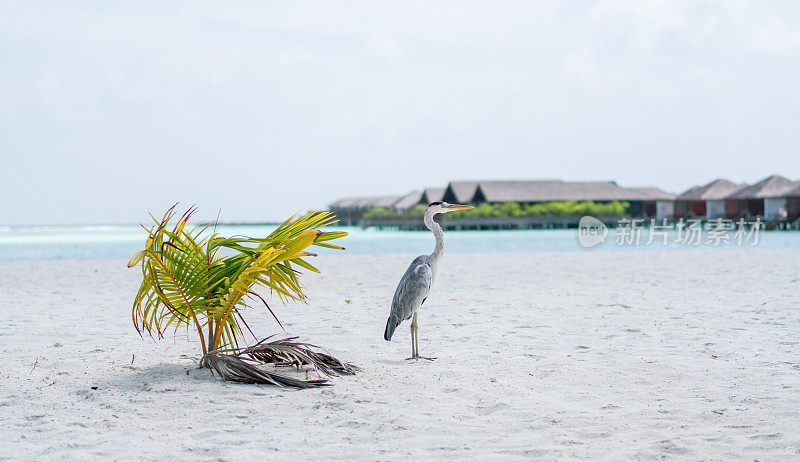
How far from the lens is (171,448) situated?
147 inches

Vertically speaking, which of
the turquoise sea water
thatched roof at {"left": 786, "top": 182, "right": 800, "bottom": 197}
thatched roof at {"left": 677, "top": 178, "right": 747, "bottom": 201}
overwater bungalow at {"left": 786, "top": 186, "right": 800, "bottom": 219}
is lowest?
the turquoise sea water

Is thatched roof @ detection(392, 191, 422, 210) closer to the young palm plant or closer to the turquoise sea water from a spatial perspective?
the turquoise sea water

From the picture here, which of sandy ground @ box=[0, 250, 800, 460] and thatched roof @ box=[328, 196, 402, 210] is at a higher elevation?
thatched roof @ box=[328, 196, 402, 210]

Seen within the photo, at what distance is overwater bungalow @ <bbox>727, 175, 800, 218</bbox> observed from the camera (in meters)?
48.0

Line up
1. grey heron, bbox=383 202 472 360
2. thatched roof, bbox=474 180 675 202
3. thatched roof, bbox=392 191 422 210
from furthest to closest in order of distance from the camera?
thatched roof, bbox=392 191 422 210, thatched roof, bbox=474 180 675 202, grey heron, bbox=383 202 472 360

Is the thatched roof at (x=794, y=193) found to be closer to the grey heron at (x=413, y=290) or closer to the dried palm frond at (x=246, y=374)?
the grey heron at (x=413, y=290)

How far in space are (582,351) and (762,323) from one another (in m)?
2.66

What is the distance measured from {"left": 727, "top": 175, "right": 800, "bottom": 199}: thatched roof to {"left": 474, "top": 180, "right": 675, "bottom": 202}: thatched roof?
40.2 feet

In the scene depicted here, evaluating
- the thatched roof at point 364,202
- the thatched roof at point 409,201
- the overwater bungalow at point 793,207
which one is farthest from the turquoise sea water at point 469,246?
the thatched roof at point 364,202

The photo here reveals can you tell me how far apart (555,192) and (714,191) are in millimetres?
12306

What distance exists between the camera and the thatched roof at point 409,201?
71.7 meters

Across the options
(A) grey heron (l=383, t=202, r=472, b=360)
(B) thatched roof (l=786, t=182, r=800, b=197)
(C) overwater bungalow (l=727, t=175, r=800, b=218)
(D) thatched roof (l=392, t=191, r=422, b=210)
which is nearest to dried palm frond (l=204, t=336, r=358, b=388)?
(A) grey heron (l=383, t=202, r=472, b=360)

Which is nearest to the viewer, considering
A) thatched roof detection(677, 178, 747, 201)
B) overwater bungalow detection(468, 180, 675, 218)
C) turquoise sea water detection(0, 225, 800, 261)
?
turquoise sea water detection(0, 225, 800, 261)

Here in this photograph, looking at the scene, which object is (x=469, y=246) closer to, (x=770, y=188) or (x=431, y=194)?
(x=770, y=188)
